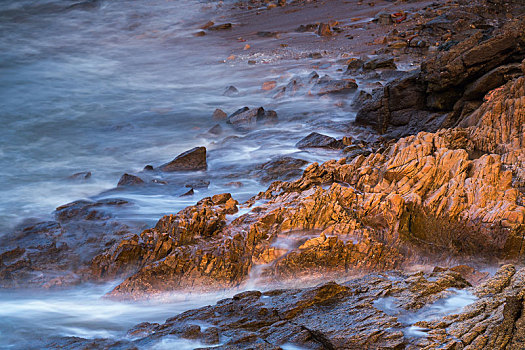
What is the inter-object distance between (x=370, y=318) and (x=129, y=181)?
6398mm

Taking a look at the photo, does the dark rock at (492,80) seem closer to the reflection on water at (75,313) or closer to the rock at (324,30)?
A: the reflection on water at (75,313)

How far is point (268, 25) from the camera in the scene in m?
21.7

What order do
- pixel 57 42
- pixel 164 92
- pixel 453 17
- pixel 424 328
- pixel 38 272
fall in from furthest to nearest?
1. pixel 57 42
2. pixel 453 17
3. pixel 164 92
4. pixel 38 272
5. pixel 424 328

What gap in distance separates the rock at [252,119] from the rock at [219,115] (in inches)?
18.5

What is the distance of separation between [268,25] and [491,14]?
8.15 m

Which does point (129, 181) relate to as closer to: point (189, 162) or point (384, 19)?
point (189, 162)

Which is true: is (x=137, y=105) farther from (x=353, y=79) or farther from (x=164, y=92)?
(x=353, y=79)

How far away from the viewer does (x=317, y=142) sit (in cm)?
1033

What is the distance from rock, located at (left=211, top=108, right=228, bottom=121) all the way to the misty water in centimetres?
45

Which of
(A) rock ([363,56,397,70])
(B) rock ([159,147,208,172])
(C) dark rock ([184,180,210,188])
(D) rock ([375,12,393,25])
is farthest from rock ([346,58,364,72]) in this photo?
(C) dark rock ([184,180,210,188])

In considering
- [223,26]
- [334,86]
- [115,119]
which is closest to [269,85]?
[334,86]

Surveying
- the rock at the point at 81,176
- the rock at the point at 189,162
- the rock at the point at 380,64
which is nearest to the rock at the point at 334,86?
the rock at the point at 380,64

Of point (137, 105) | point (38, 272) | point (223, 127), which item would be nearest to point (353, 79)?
point (223, 127)

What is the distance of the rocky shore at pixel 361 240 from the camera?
387cm
